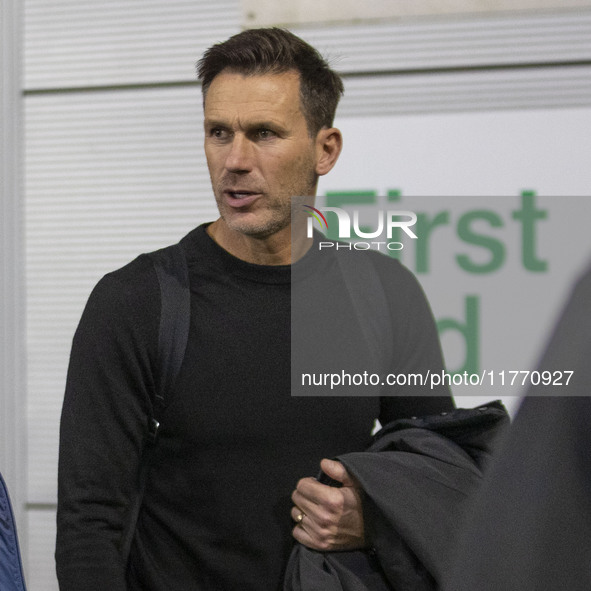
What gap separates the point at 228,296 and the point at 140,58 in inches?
48.0

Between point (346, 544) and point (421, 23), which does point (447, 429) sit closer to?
point (346, 544)

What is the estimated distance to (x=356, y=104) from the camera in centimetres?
235

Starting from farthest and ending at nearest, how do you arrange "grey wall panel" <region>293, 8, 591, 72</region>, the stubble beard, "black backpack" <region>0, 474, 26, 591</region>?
"grey wall panel" <region>293, 8, 591, 72</region> < the stubble beard < "black backpack" <region>0, 474, 26, 591</region>

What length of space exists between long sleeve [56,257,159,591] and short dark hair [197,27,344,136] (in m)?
0.49

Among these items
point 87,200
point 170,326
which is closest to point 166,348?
point 170,326

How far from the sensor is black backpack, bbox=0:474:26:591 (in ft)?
4.22

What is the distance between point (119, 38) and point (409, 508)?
1.76 meters

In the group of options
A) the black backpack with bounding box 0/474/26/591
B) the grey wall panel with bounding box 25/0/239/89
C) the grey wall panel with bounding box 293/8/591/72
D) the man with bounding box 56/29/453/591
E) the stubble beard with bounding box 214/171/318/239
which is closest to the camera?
the black backpack with bounding box 0/474/26/591

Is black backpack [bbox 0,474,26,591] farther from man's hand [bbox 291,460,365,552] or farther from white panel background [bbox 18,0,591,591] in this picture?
white panel background [bbox 18,0,591,591]

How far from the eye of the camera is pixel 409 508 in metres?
1.33

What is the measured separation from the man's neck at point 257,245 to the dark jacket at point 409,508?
42 cm

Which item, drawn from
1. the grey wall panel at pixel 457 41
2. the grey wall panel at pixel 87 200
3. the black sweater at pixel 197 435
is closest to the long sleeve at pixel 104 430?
the black sweater at pixel 197 435

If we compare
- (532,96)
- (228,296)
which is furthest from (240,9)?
(228,296)

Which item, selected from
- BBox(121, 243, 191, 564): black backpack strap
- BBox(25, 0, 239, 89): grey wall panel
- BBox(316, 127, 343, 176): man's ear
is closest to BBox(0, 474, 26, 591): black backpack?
BBox(121, 243, 191, 564): black backpack strap
